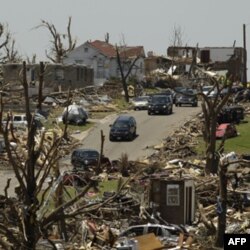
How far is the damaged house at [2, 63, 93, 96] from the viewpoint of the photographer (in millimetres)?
80787

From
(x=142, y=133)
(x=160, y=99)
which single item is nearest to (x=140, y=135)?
(x=142, y=133)

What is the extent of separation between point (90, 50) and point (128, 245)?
82435 millimetres

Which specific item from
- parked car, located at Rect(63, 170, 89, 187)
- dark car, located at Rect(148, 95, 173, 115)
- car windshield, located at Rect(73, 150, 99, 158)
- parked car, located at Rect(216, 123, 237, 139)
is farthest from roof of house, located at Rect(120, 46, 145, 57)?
parked car, located at Rect(63, 170, 89, 187)

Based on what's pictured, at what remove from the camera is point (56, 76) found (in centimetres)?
8762

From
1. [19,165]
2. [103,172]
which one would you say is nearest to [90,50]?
[103,172]

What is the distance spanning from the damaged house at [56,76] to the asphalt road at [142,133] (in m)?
11.2

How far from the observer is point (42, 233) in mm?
17766

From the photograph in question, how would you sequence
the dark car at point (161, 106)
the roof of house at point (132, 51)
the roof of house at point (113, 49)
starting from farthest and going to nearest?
the roof of house at point (132, 51) < the roof of house at point (113, 49) < the dark car at point (161, 106)

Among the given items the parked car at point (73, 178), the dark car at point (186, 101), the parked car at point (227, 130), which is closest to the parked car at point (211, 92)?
the parked car at point (227, 130)

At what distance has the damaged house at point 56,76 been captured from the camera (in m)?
80.8

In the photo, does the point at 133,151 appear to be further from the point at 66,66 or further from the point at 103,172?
the point at 66,66

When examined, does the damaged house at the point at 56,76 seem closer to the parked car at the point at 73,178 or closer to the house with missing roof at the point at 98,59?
the house with missing roof at the point at 98,59

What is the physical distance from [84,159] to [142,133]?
1526cm

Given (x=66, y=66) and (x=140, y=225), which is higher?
(x=66, y=66)
